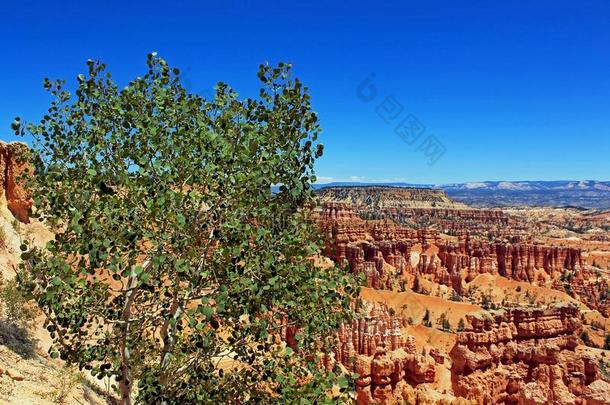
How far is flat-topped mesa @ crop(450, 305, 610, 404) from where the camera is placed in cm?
2678

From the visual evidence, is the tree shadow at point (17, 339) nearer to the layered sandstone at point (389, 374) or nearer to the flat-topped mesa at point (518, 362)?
the layered sandstone at point (389, 374)

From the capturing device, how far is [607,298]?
74500 millimetres

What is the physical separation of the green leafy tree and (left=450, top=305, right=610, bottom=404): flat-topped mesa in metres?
22.9

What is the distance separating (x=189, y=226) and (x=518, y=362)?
28.1 m

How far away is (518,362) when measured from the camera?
28.6 m

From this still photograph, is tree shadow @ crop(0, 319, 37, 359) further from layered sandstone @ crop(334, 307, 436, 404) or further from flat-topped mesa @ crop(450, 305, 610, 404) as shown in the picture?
flat-topped mesa @ crop(450, 305, 610, 404)

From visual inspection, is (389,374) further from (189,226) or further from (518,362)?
(189,226)

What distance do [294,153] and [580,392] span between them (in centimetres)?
2780

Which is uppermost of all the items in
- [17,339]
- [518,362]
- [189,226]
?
[189,226]

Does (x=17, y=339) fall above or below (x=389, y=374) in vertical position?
above

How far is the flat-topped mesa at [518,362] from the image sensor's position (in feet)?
87.9

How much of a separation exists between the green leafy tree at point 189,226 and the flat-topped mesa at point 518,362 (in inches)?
902

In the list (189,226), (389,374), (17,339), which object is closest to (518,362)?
(389,374)

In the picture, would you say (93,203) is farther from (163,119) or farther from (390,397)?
(390,397)
